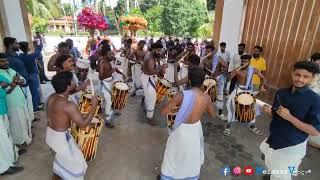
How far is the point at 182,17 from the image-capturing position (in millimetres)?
30875

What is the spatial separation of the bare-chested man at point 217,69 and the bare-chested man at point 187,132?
314cm

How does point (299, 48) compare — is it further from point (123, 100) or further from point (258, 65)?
point (123, 100)

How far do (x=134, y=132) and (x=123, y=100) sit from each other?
30.1 inches

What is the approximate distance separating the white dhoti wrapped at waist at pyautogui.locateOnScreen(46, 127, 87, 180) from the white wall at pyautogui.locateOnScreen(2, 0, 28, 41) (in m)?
5.91

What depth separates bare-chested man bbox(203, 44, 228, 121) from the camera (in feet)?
21.3

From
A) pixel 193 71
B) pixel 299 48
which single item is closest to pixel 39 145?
pixel 193 71

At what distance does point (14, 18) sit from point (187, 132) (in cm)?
704

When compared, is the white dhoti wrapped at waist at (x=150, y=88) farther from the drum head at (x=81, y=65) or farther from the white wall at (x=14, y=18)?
the white wall at (x=14, y=18)

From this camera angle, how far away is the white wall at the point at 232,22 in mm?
9008

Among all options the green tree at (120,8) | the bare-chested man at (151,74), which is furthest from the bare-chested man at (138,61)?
the green tree at (120,8)

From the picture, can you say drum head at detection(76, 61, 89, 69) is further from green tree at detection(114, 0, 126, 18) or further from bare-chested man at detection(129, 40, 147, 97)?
green tree at detection(114, 0, 126, 18)

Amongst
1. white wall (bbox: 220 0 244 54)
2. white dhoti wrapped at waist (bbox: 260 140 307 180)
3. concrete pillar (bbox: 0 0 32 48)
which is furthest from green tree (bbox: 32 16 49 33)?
white dhoti wrapped at waist (bbox: 260 140 307 180)

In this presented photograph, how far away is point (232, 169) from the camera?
449 centimetres

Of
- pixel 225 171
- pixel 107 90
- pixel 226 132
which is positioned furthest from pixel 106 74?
pixel 225 171
